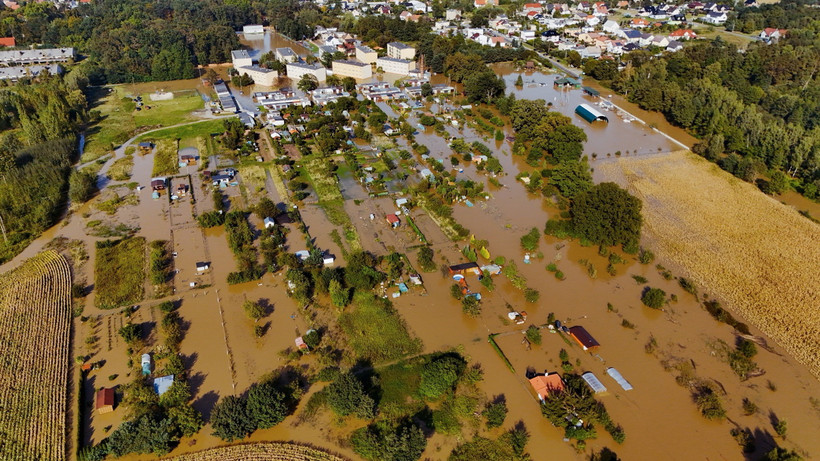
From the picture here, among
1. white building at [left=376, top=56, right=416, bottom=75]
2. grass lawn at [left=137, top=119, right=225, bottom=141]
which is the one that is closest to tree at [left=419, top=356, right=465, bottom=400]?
grass lawn at [left=137, top=119, right=225, bottom=141]

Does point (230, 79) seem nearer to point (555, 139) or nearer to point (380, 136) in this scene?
point (380, 136)

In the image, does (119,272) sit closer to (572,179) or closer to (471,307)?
(471,307)

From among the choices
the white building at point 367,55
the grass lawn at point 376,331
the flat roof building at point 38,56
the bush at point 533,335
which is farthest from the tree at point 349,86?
the flat roof building at point 38,56

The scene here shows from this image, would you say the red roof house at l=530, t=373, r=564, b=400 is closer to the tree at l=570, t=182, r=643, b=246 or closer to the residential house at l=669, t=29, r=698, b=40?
the tree at l=570, t=182, r=643, b=246

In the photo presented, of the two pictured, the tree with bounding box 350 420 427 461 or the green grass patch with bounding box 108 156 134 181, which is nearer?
the tree with bounding box 350 420 427 461

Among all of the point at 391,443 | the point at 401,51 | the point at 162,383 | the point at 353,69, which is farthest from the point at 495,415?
the point at 401,51

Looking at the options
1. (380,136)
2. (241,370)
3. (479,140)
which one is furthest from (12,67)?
(241,370)
